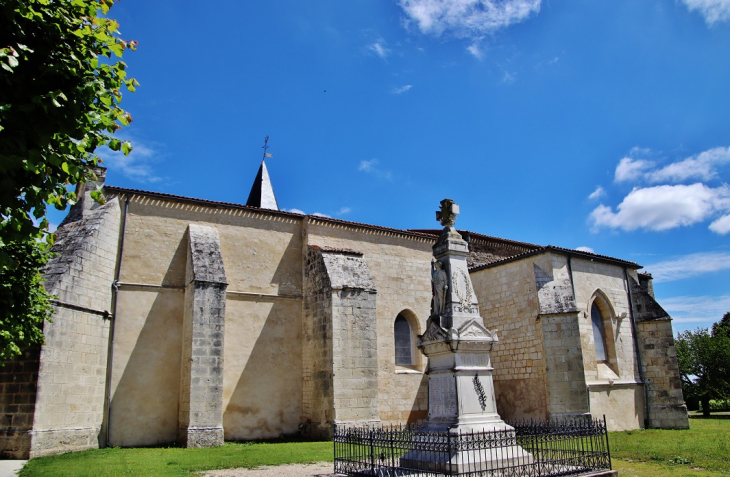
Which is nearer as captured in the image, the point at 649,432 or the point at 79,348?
the point at 79,348

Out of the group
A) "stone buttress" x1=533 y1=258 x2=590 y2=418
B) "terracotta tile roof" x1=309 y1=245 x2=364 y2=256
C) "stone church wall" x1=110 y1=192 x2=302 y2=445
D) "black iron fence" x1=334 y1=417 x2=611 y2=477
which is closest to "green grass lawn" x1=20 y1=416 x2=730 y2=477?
"stone church wall" x1=110 y1=192 x2=302 y2=445

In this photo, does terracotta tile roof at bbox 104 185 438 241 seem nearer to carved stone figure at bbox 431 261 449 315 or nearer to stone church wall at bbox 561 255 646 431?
stone church wall at bbox 561 255 646 431

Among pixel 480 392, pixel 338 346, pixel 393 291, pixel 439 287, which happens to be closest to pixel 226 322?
pixel 338 346

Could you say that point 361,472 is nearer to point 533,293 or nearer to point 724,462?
point 724,462

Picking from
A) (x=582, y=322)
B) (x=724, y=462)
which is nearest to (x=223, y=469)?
(x=724, y=462)

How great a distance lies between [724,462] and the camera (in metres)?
11.4

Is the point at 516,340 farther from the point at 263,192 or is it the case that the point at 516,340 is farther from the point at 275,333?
the point at 263,192

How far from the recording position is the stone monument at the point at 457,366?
8.44 meters

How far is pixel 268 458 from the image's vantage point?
12.6 m

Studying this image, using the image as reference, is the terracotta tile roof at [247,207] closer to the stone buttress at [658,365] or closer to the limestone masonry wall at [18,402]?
the limestone masonry wall at [18,402]

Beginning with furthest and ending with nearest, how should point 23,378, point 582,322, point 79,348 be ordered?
point 582,322, point 79,348, point 23,378

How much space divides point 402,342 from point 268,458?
9.24 m

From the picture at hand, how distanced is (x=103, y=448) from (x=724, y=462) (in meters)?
15.6

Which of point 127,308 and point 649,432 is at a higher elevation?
point 127,308
